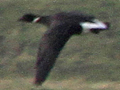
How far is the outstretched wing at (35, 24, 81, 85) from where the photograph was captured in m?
9.00

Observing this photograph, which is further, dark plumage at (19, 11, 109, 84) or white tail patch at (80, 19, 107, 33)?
white tail patch at (80, 19, 107, 33)

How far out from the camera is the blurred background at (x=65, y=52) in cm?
1079

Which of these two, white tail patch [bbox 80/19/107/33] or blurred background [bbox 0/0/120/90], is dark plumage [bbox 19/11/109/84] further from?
blurred background [bbox 0/0/120/90]

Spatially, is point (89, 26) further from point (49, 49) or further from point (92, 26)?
point (49, 49)

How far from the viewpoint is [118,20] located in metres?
14.0

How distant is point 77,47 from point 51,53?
12.9 feet

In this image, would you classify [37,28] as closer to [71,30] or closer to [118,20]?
[118,20]

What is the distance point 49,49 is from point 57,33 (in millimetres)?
269

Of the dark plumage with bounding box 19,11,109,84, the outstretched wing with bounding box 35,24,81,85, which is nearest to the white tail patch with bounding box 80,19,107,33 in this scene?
the dark plumage with bounding box 19,11,109,84

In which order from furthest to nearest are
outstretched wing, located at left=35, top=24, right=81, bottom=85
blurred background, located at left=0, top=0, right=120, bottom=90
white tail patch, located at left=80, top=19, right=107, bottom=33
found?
blurred background, located at left=0, top=0, right=120, bottom=90, white tail patch, located at left=80, top=19, right=107, bottom=33, outstretched wing, located at left=35, top=24, right=81, bottom=85

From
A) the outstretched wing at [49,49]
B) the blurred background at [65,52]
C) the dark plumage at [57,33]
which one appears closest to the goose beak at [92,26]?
the dark plumage at [57,33]

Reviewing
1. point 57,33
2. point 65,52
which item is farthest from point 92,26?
point 65,52

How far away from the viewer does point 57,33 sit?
9.31 m

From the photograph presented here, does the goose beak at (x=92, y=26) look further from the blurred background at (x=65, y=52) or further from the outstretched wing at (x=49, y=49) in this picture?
the blurred background at (x=65, y=52)
